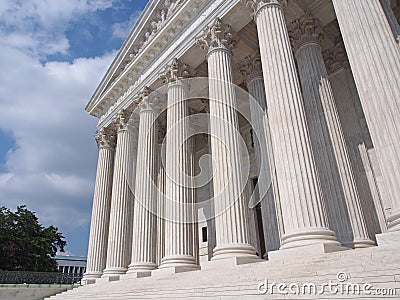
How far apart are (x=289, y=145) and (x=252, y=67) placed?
10799 millimetres

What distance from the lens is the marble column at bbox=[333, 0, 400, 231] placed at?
35.9 feet

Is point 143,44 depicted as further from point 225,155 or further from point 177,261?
point 177,261

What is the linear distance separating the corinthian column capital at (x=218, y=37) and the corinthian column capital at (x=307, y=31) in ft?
13.7

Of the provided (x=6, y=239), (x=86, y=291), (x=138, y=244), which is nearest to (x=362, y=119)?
(x=138, y=244)

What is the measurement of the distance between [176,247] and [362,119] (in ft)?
50.9

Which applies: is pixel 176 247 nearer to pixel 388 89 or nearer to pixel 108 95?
pixel 388 89

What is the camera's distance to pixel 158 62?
1043 inches

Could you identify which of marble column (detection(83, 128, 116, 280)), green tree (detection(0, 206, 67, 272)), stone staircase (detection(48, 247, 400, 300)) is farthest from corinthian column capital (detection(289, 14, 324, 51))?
green tree (detection(0, 206, 67, 272))

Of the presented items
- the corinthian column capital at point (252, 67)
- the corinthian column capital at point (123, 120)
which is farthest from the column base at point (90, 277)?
the corinthian column capital at point (252, 67)

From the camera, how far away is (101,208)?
30609 mm

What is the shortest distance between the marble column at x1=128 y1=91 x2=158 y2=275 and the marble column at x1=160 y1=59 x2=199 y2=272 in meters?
3.34

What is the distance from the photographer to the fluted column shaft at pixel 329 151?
15961 mm

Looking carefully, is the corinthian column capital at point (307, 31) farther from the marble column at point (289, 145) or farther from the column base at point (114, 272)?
the column base at point (114, 272)

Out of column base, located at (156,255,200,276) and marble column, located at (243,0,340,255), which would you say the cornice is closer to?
marble column, located at (243,0,340,255)
